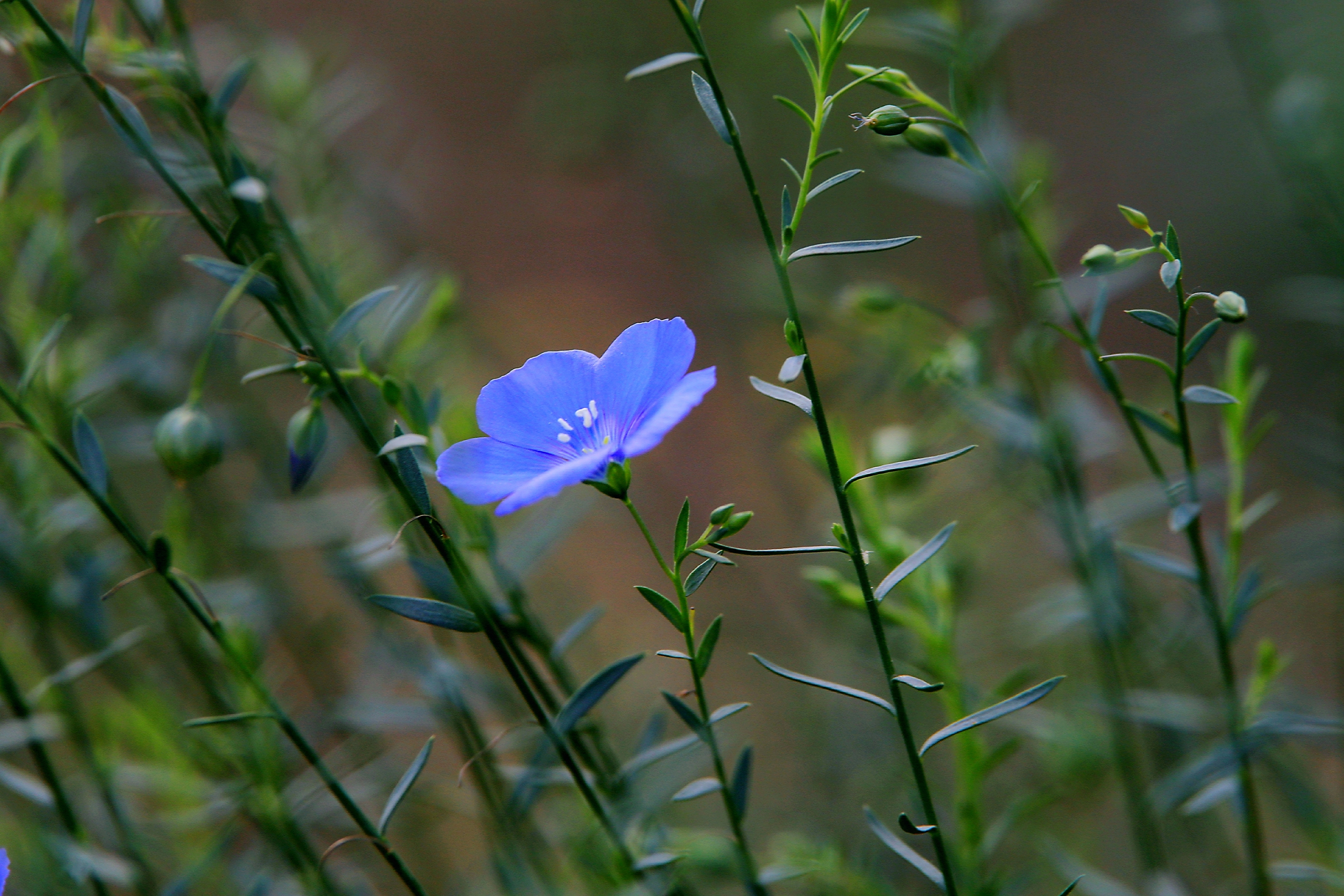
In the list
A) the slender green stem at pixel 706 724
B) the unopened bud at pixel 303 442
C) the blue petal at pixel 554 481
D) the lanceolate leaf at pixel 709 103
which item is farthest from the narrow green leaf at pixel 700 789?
the lanceolate leaf at pixel 709 103

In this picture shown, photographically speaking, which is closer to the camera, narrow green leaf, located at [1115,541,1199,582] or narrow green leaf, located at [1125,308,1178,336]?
narrow green leaf, located at [1125,308,1178,336]

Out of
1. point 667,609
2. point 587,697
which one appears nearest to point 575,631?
point 587,697

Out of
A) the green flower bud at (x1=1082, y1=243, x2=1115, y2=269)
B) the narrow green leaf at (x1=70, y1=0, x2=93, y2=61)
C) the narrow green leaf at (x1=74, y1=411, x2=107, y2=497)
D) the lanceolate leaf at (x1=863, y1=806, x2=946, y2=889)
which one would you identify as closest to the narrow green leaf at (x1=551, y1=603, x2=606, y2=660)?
the lanceolate leaf at (x1=863, y1=806, x2=946, y2=889)

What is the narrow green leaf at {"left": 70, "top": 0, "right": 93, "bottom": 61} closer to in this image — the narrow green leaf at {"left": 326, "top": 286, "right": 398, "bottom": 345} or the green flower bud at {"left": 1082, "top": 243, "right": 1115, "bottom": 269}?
the narrow green leaf at {"left": 326, "top": 286, "right": 398, "bottom": 345}

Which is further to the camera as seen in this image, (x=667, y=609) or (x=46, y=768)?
(x=46, y=768)

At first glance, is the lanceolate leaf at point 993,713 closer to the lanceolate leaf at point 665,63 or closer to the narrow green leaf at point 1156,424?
the narrow green leaf at point 1156,424

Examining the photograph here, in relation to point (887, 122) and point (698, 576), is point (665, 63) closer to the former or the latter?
point (887, 122)
